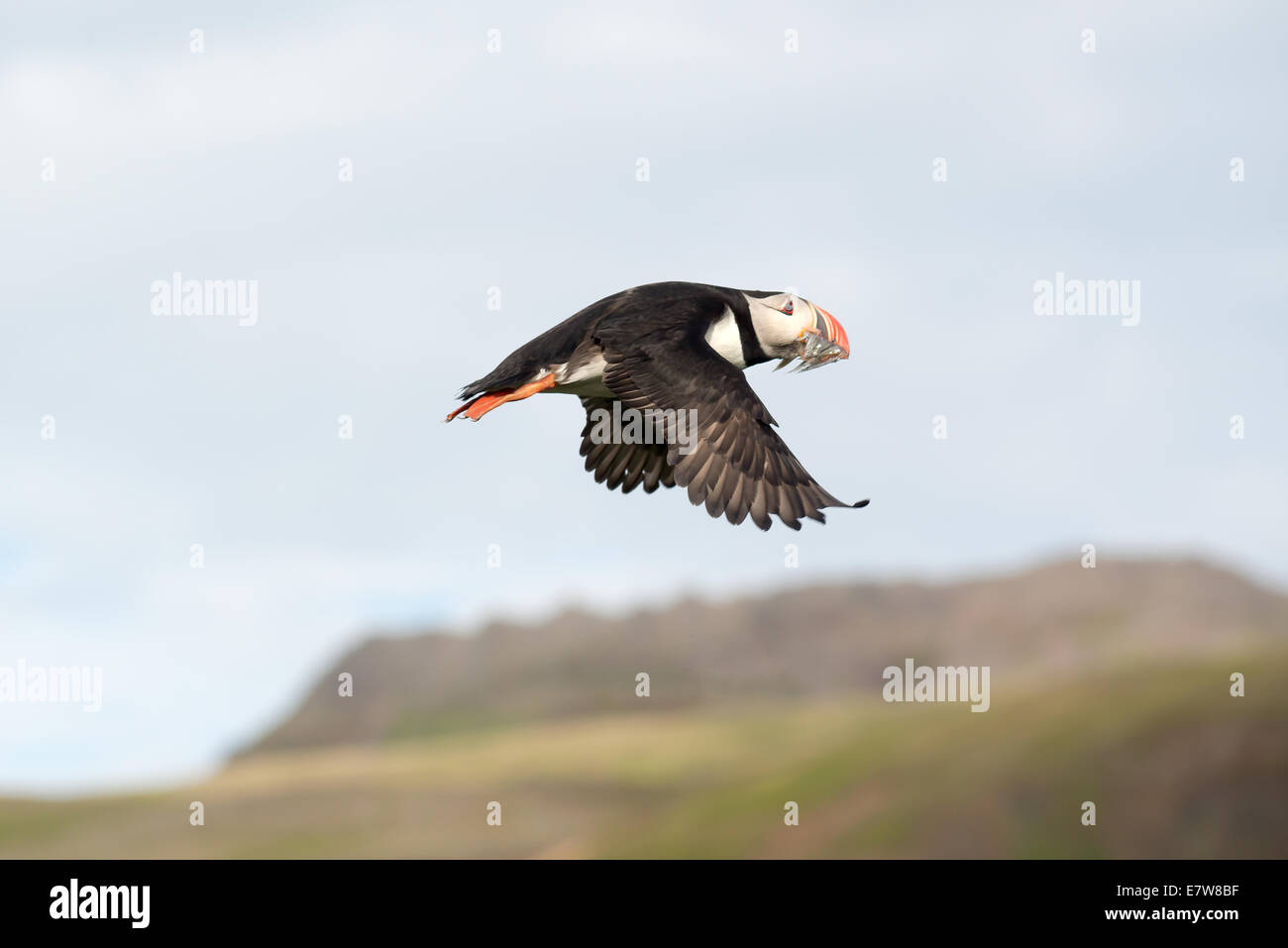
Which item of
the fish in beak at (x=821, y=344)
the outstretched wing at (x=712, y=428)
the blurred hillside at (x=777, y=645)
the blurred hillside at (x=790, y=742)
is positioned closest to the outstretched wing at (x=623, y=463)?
the fish in beak at (x=821, y=344)

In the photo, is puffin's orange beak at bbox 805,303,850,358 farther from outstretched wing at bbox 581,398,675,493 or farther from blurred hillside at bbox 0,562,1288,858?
blurred hillside at bbox 0,562,1288,858

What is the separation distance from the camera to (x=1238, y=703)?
4969cm

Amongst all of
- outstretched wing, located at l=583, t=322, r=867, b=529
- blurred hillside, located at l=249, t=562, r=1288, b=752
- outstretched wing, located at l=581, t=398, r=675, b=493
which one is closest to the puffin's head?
outstretched wing, located at l=583, t=322, r=867, b=529

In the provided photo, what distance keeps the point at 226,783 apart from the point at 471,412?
61.3 metres

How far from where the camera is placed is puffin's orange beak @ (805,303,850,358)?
36.5 ft

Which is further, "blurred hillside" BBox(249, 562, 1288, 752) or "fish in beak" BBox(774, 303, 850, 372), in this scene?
"blurred hillside" BBox(249, 562, 1288, 752)

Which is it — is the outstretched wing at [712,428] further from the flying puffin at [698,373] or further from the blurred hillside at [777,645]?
the blurred hillside at [777,645]

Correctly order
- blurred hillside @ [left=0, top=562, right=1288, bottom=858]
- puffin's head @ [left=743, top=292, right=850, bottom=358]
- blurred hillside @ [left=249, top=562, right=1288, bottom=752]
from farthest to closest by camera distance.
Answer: blurred hillside @ [left=249, top=562, right=1288, bottom=752]
blurred hillside @ [left=0, top=562, right=1288, bottom=858]
puffin's head @ [left=743, top=292, right=850, bottom=358]

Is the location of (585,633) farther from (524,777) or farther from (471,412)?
(471,412)

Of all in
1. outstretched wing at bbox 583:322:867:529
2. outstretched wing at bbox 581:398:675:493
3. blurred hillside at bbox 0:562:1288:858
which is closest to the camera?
outstretched wing at bbox 583:322:867:529

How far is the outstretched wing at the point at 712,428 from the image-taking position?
31.6 feet
